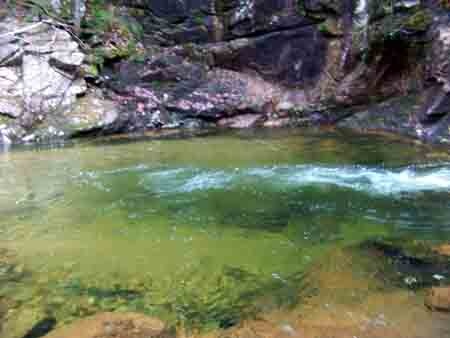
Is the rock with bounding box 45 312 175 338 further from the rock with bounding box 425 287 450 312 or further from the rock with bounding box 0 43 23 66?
the rock with bounding box 0 43 23 66

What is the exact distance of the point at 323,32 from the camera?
38.4 ft

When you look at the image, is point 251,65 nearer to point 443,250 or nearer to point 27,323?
point 443,250

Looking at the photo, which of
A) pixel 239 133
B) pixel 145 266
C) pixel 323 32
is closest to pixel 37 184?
pixel 145 266

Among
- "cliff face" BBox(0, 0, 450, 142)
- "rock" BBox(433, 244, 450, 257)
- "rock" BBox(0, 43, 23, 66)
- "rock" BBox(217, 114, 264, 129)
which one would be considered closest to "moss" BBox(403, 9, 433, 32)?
"cliff face" BBox(0, 0, 450, 142)

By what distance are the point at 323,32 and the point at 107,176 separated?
26.6 feet

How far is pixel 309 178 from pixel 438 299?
3.19 m

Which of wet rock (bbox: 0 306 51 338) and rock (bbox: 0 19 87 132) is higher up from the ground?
rock (bbox: 0 19 87 132)

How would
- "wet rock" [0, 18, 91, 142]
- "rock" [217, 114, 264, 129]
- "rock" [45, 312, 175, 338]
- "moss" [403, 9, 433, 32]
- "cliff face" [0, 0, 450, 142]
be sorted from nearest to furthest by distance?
"rock" [45, 312, 175, 338] → "moss" [403, 9, 433, 32] → "wet rock" [0, 18, 91, 142] → "cliff face" [0, 0, 450, 142] → "rock" [217, 114, 264, 129]

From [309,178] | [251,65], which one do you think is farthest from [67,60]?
[309,178]

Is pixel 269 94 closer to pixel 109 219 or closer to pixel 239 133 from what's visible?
pixel 239 133

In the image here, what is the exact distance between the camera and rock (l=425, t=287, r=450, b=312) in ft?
8.69

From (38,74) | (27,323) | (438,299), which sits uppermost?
(38,74)

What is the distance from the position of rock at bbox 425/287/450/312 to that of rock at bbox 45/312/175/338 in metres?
1.67

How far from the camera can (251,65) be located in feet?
39.7
